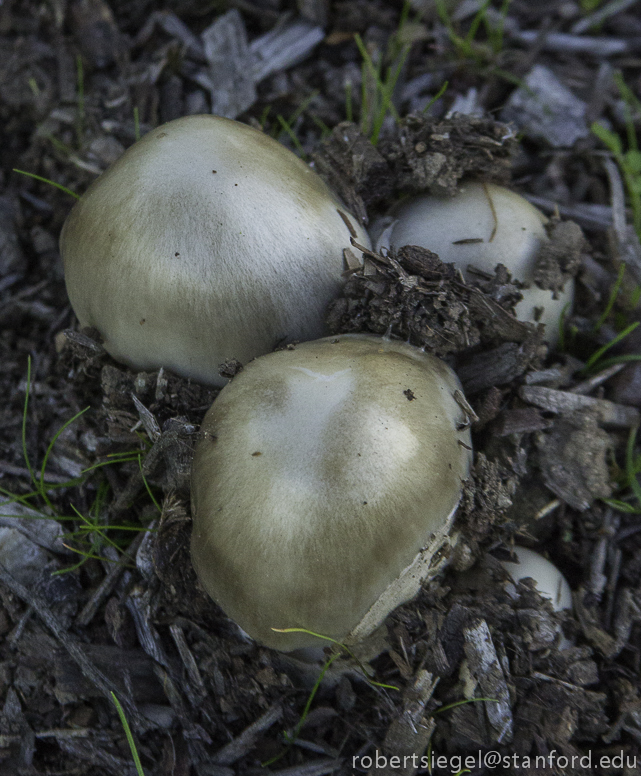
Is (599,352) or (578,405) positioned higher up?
(599,352)

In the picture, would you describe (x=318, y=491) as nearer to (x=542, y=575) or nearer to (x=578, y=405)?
(x=542, y=575)

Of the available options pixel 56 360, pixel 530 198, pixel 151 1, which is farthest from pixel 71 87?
pixel 530 198

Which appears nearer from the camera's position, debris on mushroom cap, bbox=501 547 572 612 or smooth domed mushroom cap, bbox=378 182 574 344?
debris on mushroom cap, bbox=501 547 572 612

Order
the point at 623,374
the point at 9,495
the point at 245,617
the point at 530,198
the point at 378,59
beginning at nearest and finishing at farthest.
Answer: the point at 245,617
the point at 9,495
the point at 623,374
the point at 530,198
the point at 378,59

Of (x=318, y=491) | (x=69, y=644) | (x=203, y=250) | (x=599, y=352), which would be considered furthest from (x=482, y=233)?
(x=69, y=644)

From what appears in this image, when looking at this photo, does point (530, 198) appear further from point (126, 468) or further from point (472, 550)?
point (126, 468)

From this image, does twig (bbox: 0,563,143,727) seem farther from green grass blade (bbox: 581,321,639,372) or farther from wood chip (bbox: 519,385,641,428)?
green grass blade (bbox: 581,321,639,372)

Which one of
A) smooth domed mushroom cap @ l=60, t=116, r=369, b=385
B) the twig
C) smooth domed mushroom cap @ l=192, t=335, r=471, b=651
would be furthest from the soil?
smooth domed mushroom cap @ l=192, t=335, r=471, b=651
